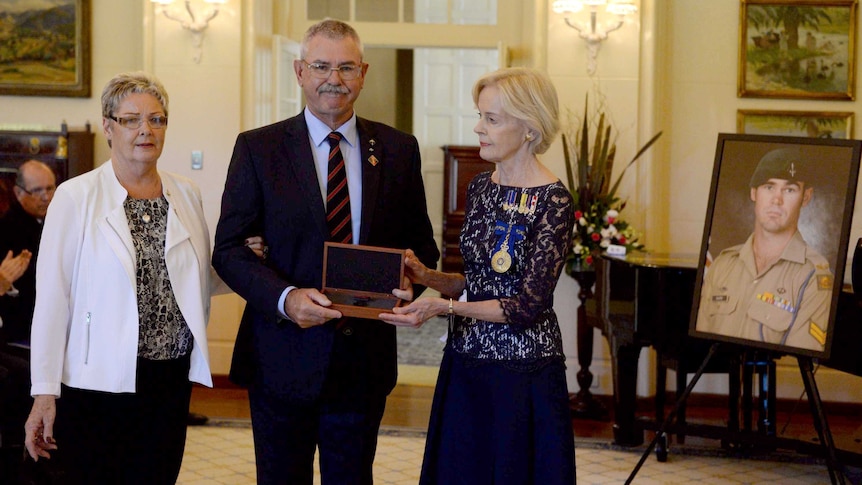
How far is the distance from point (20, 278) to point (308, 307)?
7.55 feet

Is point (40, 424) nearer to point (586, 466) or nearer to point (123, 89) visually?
point (123, 89)

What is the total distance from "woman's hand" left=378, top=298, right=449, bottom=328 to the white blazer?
0.58 metres

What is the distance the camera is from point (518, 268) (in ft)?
9.39

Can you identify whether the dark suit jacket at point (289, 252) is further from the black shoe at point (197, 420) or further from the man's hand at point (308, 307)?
the black shoe at point (197, 420)

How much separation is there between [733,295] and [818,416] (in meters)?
0.59

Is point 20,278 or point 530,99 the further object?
point 20,278

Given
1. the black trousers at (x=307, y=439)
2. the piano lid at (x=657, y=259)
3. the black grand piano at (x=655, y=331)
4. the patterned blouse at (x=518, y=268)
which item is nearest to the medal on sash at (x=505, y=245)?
the patterned blouse at (x=518, y=268)

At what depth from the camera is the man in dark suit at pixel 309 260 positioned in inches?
114

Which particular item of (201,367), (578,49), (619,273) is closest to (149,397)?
(201,367)

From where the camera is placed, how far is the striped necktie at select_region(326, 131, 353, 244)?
2924 millimetres

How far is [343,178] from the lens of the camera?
296 centimetres

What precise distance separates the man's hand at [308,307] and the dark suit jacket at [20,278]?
2.21 metres

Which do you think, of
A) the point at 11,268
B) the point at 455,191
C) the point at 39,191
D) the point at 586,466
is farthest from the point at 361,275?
the point at 455,191

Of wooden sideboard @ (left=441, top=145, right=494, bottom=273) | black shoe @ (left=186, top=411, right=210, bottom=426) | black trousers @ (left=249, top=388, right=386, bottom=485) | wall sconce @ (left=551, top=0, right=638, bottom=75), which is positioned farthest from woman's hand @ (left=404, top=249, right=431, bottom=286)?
wooden sideboard @ (left=441, top=145, right=494, bottom=273)
